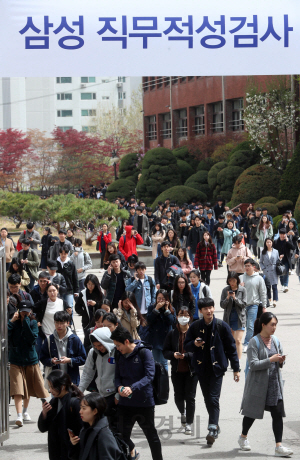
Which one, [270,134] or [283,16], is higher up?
[270,134]

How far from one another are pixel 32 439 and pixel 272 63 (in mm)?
4533

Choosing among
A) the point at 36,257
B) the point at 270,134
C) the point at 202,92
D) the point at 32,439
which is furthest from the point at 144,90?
the point at 32,439

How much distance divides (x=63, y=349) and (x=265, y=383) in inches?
81.8

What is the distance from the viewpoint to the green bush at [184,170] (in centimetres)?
4378

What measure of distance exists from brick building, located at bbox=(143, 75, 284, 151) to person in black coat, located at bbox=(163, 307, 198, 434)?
31691mm

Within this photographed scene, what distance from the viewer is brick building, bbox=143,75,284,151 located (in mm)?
45594

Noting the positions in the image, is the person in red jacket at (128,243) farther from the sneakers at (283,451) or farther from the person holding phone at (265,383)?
the sneakers at (283,451)

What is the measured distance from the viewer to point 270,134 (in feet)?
119

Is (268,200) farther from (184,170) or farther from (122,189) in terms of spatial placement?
(122,189)

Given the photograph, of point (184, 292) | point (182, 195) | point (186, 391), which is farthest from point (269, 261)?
point (182, 195)

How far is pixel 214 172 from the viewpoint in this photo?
39.2 meters

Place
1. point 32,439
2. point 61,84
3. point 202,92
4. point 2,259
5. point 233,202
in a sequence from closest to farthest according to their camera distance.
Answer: point 2,259 < point 32,439 < point 233,202 < point 202,92 < point 61,84

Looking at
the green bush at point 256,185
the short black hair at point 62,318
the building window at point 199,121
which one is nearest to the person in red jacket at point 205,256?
the short black hair at point 62,318

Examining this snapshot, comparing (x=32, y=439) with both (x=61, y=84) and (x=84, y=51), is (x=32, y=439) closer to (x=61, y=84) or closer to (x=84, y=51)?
(x=84, y=51)
